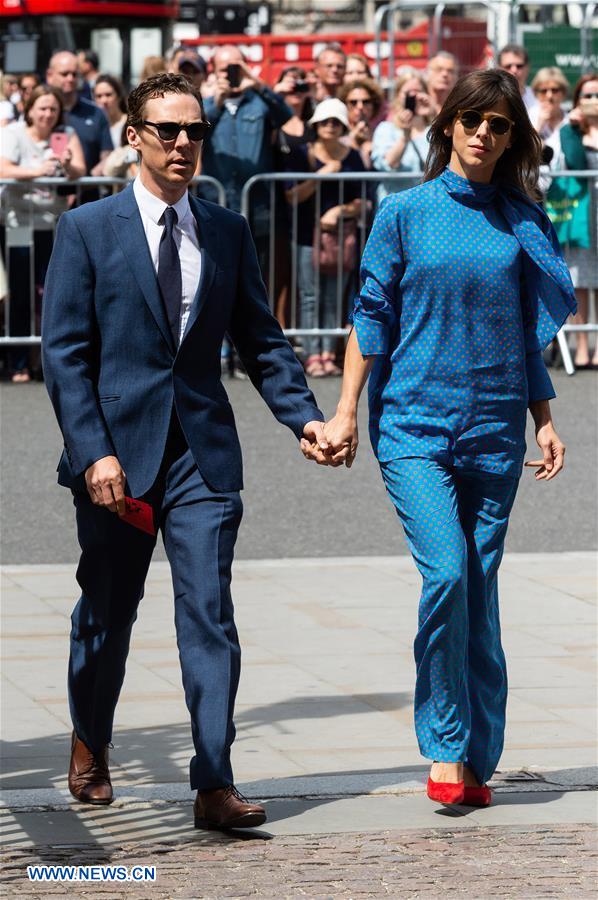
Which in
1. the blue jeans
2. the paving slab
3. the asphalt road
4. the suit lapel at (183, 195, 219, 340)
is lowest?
the asphalt road

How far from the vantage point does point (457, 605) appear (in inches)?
201

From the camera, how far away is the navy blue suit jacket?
4.95 meters

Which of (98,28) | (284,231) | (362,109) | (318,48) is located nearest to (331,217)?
(284,231)

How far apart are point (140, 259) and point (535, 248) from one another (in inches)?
42.2

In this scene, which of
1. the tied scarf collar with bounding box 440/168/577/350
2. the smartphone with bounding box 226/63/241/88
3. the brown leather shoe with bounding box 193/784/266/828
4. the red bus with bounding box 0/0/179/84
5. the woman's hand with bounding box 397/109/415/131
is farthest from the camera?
the red bus with bounding box 0/0/179/84

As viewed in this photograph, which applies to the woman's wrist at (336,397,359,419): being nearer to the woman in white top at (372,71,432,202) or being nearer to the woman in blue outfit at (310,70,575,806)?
the woman in blue outfit at (310,70,575,806)

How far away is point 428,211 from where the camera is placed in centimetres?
521

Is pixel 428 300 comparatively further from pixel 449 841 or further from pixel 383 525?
pixel 383 525

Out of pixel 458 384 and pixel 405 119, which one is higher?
pixel 405 119

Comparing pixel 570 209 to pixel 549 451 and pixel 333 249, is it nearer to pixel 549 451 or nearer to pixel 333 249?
pixel 333 249

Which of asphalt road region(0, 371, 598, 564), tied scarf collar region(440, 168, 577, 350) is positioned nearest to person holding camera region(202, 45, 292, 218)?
asphalt road region(0, 371, 598, 564)

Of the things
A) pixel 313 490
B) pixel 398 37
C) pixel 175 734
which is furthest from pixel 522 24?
pixel 175 734

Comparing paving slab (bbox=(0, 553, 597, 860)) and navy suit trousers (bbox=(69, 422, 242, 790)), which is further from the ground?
navy suit trousers (bbox=(69, 422, 242, 790))

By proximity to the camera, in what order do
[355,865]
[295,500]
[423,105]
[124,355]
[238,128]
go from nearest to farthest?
[355,865] → [124,355] → [295,500] → [238,128] → [423,105]
